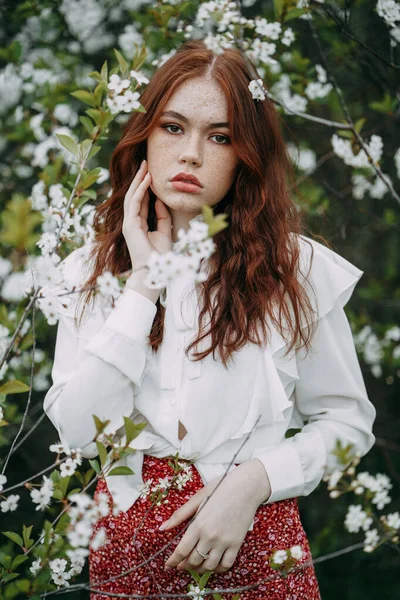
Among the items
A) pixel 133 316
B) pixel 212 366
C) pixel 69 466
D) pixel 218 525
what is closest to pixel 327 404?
pixel 212 366

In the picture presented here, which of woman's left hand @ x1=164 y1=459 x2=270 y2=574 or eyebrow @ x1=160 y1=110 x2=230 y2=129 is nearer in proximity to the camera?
woman's left hand @ x1=164 y1=459 x2=270 y2=574

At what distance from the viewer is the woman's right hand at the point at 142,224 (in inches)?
61.2

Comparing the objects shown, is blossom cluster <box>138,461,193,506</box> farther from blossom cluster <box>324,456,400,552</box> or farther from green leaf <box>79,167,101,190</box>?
green leaf <box>79,167,101,190</box>

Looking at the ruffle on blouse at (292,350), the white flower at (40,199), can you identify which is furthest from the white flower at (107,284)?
the white flower at (40,199)

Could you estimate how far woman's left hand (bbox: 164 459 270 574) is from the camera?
57.3 inches

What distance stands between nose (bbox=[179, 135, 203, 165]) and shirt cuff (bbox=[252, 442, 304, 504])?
0.70 metres

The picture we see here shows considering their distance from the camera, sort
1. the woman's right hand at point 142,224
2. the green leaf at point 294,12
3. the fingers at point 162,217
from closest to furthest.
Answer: the woman's right hand at point 142,224 < the fingers at point 162,217 < the green leaf at point 294,12

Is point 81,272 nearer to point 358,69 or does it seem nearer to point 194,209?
point 194,209

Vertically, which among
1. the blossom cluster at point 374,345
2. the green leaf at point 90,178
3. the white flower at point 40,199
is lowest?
the blossom cluster at point 374,345

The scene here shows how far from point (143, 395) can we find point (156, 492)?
0.23m

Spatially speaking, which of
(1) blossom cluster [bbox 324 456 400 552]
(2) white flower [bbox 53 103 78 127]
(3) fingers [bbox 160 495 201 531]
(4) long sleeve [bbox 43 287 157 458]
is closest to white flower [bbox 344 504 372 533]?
(1) blossom cluster [bbox 324 456 400 552]

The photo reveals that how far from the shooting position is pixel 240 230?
1.74m

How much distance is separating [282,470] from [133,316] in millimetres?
506

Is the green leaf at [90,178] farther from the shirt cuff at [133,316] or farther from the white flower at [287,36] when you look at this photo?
the white flower at [287,36]
